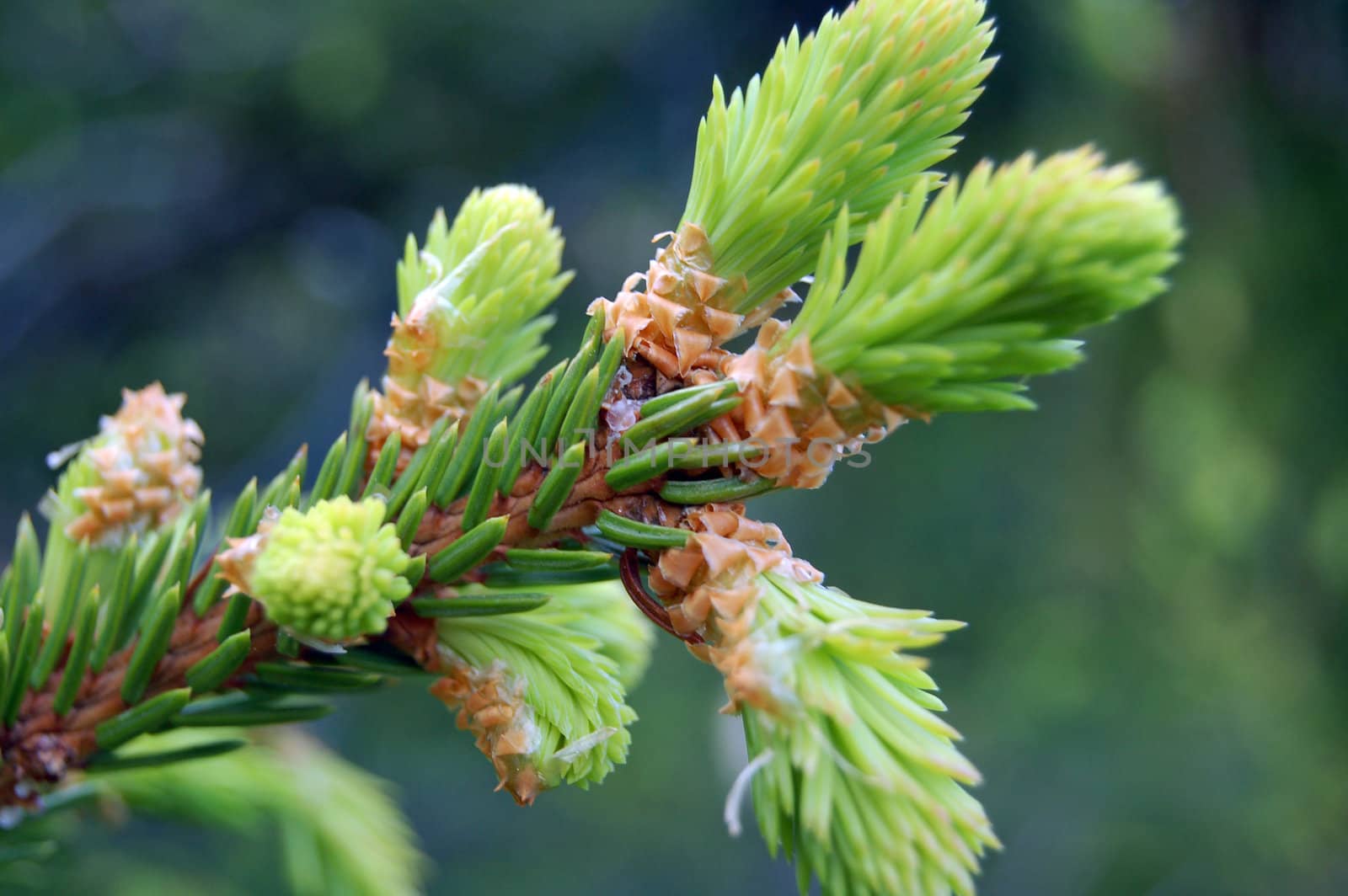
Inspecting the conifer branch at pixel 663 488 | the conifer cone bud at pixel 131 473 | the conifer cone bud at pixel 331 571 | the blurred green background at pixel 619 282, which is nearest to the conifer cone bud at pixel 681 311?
the conifer branch at pixel 663 488

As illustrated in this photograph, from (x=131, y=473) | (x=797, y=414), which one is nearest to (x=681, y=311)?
(x=797, y=414)

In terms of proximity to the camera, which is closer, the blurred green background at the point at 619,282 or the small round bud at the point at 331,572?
the small round bud at the point at 331,572

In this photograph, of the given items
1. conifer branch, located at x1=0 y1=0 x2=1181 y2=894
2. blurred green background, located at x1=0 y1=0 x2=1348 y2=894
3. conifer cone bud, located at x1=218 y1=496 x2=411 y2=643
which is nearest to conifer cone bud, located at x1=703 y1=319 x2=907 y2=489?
conifer branch, located at x1=0 y1=0 x2=1181 y2=894

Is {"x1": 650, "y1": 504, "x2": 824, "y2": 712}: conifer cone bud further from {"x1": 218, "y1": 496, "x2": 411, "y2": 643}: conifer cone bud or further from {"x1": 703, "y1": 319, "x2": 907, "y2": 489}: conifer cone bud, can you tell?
{"x1": 218, "y1": 496, "x2": 411, "y2": 643}: conifer cone bud

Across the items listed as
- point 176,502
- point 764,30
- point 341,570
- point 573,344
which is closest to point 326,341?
point 573,344

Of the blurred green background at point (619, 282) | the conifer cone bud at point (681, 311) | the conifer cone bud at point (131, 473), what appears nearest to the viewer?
the conifer cone bud at point (681, 311)

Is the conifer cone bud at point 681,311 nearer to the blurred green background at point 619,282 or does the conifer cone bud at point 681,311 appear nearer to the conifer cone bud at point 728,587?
the conifer cone bud at point 728,587

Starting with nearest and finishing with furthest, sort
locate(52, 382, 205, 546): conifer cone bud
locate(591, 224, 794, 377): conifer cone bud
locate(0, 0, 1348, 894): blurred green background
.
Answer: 1. locate(591, 224, 794, 377): conifer cone bud
2. locate(52, 382, 205, 546): conifer cone bud
3. locate(0, 0, 1348, 894): blurred green background

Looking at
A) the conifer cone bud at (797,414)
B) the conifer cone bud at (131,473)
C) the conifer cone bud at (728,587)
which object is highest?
the conifer cone bud at (131,473)
